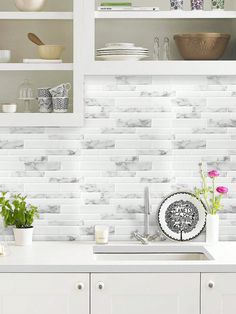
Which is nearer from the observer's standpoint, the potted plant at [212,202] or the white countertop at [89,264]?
the white countertop at [89,264]

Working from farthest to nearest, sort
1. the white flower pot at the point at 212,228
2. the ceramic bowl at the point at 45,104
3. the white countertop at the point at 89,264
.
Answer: the white flower pot at the point at 212,228
the ceramic bowl at the point at 45,104
the white countertop at the point at 89,264

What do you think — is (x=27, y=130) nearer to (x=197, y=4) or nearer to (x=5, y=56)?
(x=5, y=56)

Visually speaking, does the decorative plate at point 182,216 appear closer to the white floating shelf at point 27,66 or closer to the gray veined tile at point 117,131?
the gray veined tile at point 117,131

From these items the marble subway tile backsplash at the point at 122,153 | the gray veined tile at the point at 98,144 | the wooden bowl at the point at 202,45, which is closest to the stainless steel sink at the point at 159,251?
the marble subway tile backsplash at the point at 122,153

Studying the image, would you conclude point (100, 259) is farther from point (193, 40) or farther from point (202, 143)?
point (193, 40)

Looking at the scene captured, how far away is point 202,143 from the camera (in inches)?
152

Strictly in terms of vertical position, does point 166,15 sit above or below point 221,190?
above

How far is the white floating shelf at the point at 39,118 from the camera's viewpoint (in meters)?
3.61

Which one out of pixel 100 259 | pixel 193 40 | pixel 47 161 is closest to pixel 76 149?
pixel 47 161

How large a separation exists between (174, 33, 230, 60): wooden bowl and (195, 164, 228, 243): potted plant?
0.59 metres

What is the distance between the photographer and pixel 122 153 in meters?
3.86
